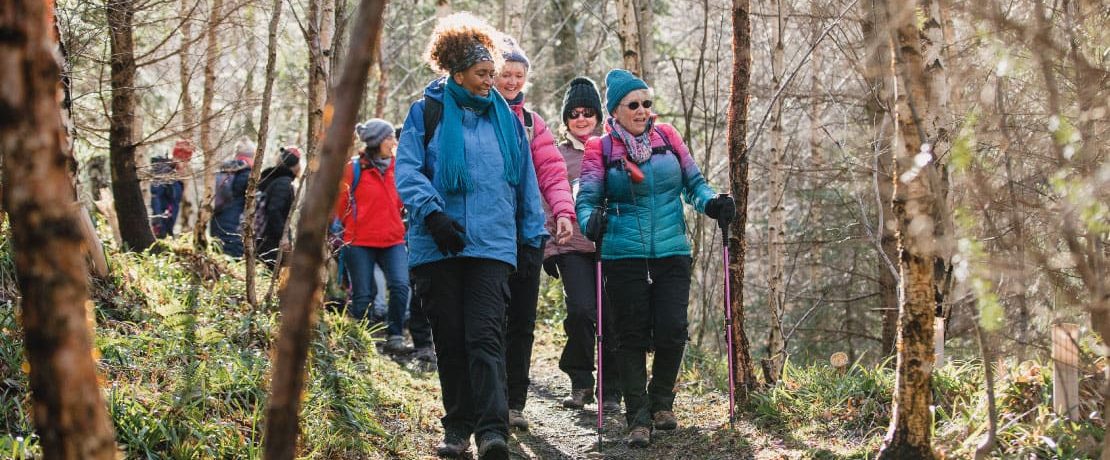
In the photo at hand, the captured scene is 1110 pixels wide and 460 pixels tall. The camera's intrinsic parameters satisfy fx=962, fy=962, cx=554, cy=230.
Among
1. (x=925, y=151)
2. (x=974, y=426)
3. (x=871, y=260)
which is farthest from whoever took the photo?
(x=871, y=260)

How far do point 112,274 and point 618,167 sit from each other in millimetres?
3661


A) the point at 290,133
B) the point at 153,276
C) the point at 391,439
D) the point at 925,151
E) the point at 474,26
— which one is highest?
the point at 290,133

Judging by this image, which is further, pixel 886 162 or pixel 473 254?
pixel 886 162

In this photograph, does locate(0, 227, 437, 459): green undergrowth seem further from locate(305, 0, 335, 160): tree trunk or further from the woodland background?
locate(305, 0, 335, 160): tree trunk

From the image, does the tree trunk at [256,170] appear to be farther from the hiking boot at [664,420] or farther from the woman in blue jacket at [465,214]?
the hiking boot at [664,420]

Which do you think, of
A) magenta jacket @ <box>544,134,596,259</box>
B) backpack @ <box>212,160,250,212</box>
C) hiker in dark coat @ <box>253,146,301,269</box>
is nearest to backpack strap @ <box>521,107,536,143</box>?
magenta jacket @ <box>544,134,596,259</box>

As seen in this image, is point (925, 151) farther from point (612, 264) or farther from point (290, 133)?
point (290, 133)

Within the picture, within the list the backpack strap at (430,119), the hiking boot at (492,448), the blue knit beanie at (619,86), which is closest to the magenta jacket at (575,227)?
the blue knit beanie at (619,86)

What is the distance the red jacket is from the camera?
29.9ft

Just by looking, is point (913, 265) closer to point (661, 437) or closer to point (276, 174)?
point (661, 437)

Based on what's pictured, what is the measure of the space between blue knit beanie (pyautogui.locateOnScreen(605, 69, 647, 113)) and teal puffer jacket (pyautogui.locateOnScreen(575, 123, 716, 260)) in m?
0.24

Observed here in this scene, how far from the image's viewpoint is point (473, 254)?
507 cm

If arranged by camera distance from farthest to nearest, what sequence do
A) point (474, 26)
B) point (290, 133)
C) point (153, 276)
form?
1. point (290, 133)
2. point (153, 276)
3. point (474, 26)

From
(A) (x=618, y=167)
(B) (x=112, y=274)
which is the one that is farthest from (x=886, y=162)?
(B) (x=112, y=274)
